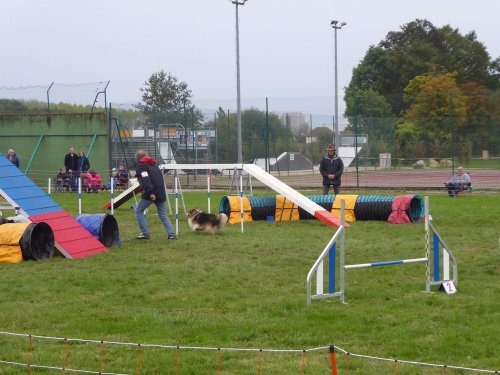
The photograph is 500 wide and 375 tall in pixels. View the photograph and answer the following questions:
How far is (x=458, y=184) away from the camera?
1058 inches

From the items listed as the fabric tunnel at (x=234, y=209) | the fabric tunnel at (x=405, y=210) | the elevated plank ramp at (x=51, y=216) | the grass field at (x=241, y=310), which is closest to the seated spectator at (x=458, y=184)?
the fabric tunnel at (x=405, y=210)

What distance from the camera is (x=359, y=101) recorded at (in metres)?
62.7

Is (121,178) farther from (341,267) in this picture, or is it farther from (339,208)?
(341,267)

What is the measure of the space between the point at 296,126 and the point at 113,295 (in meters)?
27.1

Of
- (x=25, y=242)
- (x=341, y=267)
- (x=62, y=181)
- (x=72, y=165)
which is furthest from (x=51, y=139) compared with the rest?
(x=341, y=267)

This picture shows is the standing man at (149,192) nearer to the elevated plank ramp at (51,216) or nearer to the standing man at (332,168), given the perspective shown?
the elevated plank ramp at (51,216)

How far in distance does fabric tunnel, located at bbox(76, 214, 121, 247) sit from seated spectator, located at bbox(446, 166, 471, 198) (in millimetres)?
14538

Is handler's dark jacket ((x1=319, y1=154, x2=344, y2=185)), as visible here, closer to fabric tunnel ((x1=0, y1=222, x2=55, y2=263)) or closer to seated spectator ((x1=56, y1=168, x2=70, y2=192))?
fabric tunnel ((x1=0, y1=222, x2=55, y2=263))

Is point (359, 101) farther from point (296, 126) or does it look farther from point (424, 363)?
point (424, 363)

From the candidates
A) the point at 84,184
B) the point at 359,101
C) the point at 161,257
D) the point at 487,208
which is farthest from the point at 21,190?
the point at 359,101

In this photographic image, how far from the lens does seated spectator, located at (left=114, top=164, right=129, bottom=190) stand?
29.3m

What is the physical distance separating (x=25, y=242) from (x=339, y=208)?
7.90 metres

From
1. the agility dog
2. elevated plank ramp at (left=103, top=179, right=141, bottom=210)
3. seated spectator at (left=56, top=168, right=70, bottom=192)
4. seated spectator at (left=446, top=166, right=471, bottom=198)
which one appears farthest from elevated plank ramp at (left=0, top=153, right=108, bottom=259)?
seated spectator at (left=446, top=166, right=471, bottom=198)

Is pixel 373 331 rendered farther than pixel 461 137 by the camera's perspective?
No
